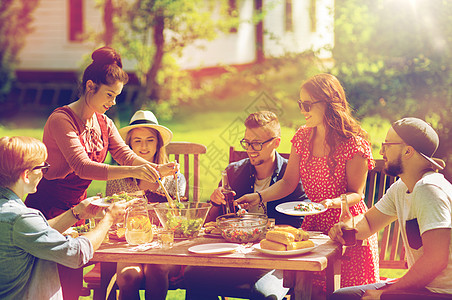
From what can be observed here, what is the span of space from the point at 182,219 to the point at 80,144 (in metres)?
0.93

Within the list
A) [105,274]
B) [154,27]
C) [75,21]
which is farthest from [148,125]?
[75,21]

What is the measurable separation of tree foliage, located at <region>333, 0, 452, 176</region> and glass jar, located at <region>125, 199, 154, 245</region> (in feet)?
14.4

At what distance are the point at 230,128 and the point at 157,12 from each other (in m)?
4.68

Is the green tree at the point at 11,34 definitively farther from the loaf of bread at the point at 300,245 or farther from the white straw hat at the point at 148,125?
the loaf of bread at the point at 300,245

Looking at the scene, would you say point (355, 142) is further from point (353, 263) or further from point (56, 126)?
point (56, 126)

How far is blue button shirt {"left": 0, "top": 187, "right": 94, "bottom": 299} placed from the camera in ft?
8.96

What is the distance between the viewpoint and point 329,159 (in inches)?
152

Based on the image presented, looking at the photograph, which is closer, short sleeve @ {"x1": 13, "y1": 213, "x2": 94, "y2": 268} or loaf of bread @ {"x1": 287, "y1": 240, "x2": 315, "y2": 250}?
short sleeve @ {"x1": 13, "y1": 213, "x2": 94, "y2": 268}

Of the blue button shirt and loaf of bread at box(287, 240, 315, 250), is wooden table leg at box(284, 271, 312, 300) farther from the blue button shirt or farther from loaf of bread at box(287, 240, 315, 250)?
the blue button shirt

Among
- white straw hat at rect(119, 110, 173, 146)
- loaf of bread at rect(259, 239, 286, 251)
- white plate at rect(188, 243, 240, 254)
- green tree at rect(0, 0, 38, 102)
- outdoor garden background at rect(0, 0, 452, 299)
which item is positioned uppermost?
green tree at rect(0, 0, 38, 102)

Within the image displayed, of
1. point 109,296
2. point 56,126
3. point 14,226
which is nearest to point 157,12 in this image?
point 56,126

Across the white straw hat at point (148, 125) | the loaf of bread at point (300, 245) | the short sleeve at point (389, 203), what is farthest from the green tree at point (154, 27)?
the loaf of bread at point (300, 245)

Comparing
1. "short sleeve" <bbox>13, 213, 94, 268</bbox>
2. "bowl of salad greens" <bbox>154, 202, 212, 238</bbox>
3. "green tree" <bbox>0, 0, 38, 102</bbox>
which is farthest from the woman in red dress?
"green tree" <bbox>0, 0, 38, 102</bbox>

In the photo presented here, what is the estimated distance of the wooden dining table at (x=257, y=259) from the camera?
2926 mm
